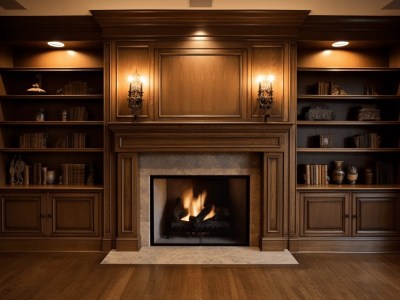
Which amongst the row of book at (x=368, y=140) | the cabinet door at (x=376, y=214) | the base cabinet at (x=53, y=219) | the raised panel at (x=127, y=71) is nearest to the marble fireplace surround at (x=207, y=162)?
the raised panel at (x=127, y=71)

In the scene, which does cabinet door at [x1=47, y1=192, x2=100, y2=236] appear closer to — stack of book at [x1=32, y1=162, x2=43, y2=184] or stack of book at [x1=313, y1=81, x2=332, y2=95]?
stack of book at [x1=32, y1=162, x2=43, y2=184]

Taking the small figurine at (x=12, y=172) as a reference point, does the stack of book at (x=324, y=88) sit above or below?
above

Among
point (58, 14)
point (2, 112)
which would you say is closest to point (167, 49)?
point (58, 14)

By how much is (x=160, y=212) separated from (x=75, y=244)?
108cm

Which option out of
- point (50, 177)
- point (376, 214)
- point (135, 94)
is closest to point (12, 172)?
point (50, 177)

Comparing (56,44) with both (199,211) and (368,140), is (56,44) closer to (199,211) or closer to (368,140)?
(199,211)

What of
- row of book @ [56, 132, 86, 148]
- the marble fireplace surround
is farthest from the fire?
row of book @ [56, 132, 86, 148]

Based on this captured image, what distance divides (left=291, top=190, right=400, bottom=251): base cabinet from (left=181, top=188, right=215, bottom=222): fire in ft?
3.95

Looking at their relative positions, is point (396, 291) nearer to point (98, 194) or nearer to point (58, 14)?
point (98, 194)

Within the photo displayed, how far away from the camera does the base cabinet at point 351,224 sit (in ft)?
14.4

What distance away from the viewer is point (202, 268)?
3.82 metres

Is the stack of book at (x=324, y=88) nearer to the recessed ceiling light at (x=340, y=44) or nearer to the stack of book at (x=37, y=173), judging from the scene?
the recessed ceiling light at (x=340, y=44)

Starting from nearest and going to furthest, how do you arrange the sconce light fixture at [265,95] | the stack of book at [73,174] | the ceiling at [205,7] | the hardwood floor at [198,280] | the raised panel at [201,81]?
the hardwood floor at [198,280], the ceiling at [205,7], the sconce light fixture at [265,95], the raised panel at [201,81], the stack of book at [73,174]

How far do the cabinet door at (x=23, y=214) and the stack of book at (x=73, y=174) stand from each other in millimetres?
376
